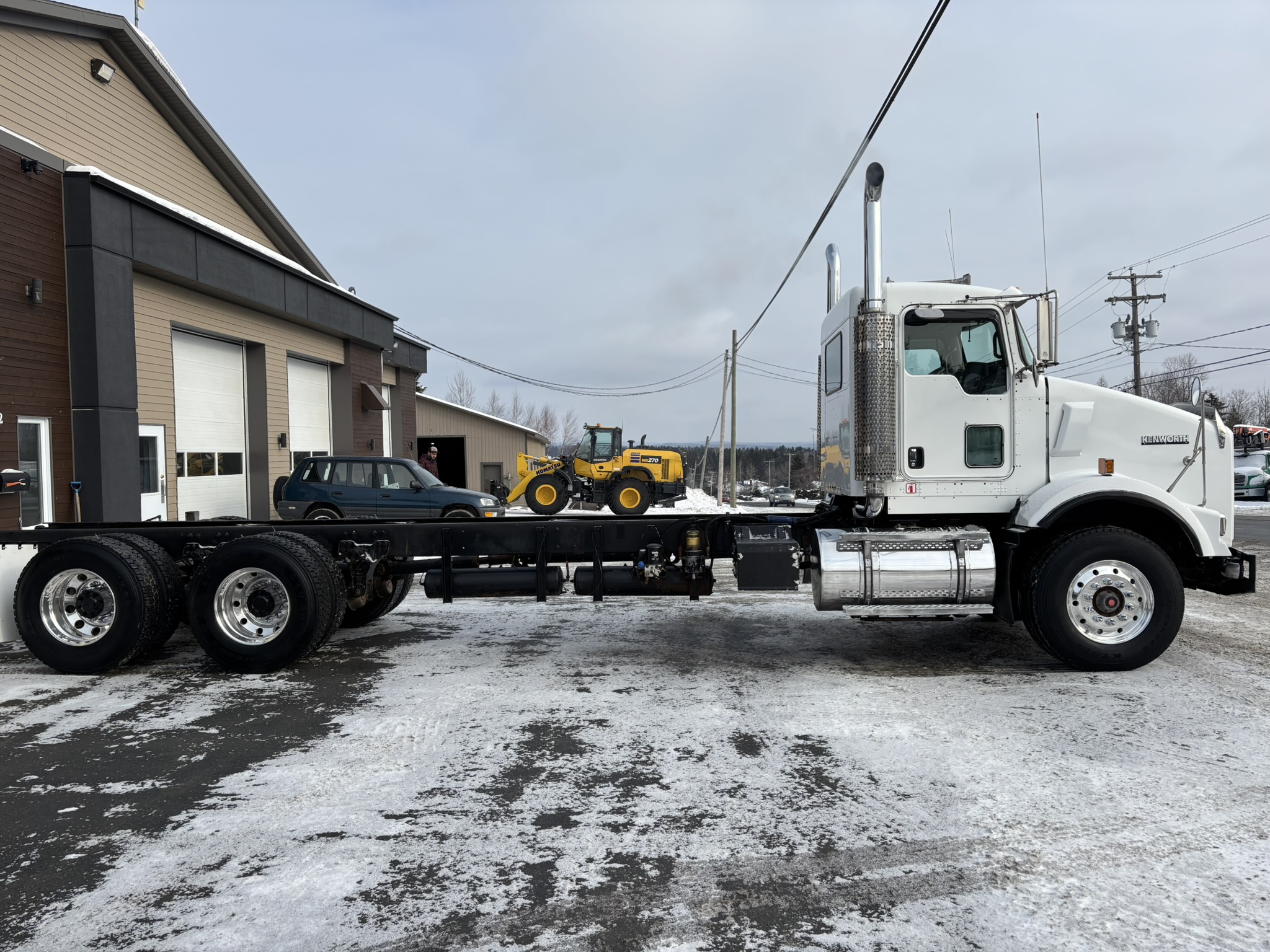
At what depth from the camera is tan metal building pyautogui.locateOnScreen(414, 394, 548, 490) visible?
120 feet

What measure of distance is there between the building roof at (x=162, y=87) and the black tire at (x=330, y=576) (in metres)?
12.3

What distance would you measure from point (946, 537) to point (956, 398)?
1130 mm

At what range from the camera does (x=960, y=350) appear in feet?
21.7

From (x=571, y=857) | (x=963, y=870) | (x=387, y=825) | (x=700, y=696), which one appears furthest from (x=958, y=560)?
(x=387, y=825)

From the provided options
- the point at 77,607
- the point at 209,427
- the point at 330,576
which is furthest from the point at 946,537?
the point at 209,427

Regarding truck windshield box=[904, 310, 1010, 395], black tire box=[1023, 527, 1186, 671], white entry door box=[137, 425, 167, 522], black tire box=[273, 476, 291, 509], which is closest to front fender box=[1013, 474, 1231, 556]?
black tire box=[1023, 527, 1186, 671]

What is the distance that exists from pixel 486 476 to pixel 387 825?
3659cm

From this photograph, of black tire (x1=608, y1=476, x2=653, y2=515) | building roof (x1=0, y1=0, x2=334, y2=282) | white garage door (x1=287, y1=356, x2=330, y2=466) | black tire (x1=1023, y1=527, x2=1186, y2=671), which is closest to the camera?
black tire (x1=1023, y1=527, x2=1186, y2=671)

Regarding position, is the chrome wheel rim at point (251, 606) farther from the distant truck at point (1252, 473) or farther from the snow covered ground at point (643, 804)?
the distant truck at point (1252, 473)

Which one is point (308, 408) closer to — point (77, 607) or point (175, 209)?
point (175, 209)

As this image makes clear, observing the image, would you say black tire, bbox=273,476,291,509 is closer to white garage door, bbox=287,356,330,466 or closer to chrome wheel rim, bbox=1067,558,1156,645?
white garage door, bbox=287,356,330,466

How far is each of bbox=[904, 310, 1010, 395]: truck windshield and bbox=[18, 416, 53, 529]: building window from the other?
11.8 meters

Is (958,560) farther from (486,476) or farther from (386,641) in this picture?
(486,476)

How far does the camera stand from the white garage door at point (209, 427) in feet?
51.0
